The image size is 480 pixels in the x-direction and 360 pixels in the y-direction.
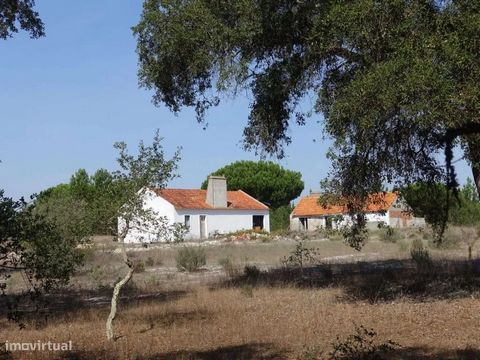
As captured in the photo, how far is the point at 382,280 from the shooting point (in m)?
18.4

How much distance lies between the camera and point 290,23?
12695 millimetres

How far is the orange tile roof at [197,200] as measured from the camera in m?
57.1

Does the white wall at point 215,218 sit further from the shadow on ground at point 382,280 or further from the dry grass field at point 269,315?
the dry grass field at point 269,315

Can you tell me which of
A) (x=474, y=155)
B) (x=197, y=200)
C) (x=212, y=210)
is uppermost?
(x=197, y=200)

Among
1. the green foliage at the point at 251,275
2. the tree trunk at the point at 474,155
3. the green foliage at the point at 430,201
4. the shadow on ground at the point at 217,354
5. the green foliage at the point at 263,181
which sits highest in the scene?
the green foliage at the point at 263,181

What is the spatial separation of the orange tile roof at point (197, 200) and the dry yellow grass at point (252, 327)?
3960 cm

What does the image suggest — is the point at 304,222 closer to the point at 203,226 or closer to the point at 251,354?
the point at 203,226

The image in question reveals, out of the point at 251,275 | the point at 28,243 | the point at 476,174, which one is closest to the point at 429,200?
the point at 476,174

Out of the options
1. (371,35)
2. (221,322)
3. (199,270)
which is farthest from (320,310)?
(199,270)

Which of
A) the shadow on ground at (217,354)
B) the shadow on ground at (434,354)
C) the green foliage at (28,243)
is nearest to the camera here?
the green foliage at (28,243)

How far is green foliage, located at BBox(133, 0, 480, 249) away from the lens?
9.53 m

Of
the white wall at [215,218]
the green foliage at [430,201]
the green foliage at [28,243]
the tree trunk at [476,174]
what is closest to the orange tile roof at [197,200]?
the white wall at [215,218]

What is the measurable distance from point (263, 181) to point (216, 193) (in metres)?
24.1

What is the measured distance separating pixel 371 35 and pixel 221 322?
631 cm
